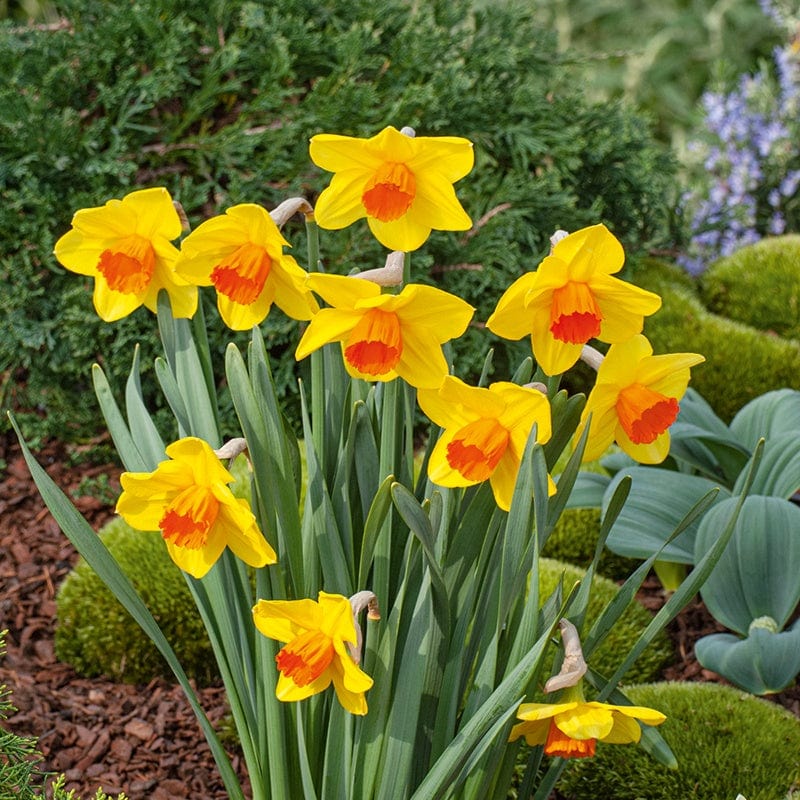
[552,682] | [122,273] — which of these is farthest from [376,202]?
[552,682]

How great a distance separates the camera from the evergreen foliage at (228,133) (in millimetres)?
2582

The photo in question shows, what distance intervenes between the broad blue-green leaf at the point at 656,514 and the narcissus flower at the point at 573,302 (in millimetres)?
851

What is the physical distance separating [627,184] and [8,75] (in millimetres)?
1698

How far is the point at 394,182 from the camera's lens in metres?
1.19

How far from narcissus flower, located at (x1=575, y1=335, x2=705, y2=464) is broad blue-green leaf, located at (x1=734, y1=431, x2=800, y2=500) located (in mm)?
907

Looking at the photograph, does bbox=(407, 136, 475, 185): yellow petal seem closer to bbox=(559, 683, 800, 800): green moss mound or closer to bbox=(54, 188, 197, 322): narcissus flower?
bbox=(54, 188, 197, 322): narcissus flower

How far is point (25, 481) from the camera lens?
9.00ft

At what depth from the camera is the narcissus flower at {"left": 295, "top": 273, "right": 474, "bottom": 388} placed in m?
1.13

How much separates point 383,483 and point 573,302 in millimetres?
287

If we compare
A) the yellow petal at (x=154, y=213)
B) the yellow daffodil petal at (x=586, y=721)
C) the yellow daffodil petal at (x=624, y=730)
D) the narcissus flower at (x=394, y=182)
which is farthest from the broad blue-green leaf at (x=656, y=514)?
the yellow petal at (x=154, y=213)

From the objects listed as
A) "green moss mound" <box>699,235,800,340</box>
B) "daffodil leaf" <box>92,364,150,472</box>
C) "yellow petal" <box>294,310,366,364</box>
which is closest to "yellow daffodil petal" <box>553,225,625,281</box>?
"yellow petal" <box>294,310,366,364</box>

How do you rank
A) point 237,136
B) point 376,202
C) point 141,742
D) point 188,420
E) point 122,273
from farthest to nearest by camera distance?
1. point 237,136
2. point 141,742
3. point 188,420
4. point 122,273
5. point 376,202

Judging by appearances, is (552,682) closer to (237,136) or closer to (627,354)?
(627,354)

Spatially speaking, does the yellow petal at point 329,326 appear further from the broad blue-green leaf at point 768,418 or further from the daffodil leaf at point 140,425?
the broad blue-green leaf at point 768,418
